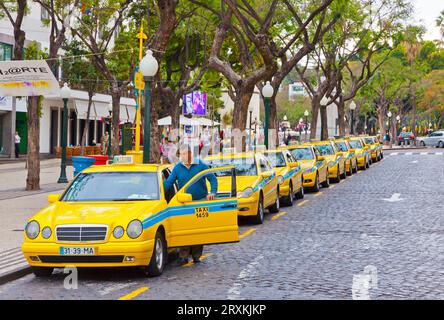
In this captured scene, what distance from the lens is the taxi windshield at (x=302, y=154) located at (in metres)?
27.6

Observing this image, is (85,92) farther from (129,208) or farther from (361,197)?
(129,208)

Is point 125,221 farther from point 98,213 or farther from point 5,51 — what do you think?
point 5,51

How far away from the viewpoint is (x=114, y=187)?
481 inches

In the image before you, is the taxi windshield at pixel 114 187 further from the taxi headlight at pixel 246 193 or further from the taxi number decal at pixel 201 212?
the taxi headlight at pixel 246 193

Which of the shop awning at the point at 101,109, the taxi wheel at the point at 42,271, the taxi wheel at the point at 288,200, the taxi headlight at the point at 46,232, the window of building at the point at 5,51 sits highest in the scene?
the window of building at the point at 5,51

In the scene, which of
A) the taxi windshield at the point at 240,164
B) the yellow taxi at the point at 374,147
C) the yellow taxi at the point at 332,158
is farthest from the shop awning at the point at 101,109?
the taxi windshield at the point at 240,164

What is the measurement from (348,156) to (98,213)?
25.6 metres

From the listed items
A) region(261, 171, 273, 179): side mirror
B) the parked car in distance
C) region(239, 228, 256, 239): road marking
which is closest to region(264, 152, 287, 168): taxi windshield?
region(261, 171, 273, 179): side mirror

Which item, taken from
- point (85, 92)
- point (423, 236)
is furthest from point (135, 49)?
point (423, 236)

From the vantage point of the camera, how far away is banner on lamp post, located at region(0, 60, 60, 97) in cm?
2216

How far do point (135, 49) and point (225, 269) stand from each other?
35483 mm

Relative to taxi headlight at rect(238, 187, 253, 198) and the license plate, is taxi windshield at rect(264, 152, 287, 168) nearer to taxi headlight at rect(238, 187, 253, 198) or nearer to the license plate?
taxi headlight at rect(238, 187, 253, 198)

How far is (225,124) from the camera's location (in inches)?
4392

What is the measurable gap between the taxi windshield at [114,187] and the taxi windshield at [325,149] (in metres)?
19.7
